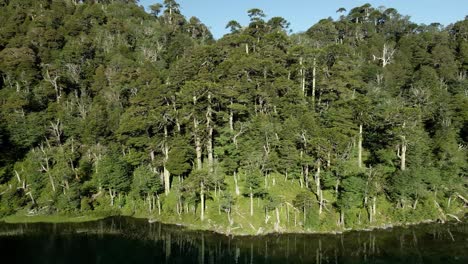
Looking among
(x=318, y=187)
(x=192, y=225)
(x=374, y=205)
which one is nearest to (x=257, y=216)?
(x=192, y=225)

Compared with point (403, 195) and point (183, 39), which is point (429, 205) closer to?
point (403, 195)

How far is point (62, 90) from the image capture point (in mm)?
92625

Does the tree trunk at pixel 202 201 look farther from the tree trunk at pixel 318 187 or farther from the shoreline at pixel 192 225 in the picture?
the tree trunk at pixel 318 187

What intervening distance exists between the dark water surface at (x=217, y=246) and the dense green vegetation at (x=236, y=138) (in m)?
3.45

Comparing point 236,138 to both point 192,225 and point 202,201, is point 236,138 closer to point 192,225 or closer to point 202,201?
point 202,201

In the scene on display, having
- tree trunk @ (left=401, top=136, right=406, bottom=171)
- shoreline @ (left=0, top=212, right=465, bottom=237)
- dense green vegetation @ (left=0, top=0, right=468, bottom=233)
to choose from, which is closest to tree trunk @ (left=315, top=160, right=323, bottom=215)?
dense green vegetation @ (left=0, top=0, right=468, bottom=233)

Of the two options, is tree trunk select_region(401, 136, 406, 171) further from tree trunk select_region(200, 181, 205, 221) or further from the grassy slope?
tree trunk select_region(200, 181, 205, 221)

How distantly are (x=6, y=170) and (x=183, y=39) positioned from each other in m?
62.2

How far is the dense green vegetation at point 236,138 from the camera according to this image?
57.5 meters

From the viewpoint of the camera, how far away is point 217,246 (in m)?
49.1

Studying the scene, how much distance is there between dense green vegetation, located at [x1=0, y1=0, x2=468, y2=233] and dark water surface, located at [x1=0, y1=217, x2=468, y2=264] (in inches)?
136

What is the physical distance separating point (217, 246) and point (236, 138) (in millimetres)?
21897

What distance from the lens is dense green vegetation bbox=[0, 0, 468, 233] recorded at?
57.5 metres

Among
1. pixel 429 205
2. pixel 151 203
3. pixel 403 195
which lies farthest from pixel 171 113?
pixel 429 205
